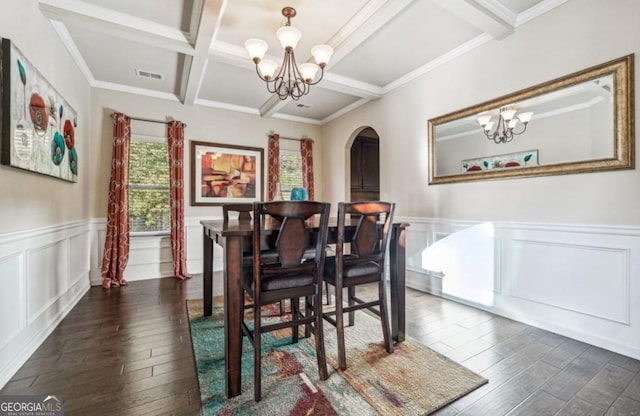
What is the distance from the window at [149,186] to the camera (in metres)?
4.18

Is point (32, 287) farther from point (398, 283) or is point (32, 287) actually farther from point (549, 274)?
point (549, 274)

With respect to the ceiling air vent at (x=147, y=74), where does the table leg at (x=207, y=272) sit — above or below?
below

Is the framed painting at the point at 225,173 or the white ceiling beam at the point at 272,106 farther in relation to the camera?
the framed painting at the point at 225,173

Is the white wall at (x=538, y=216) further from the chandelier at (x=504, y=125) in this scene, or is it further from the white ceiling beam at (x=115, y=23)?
the white ceiling beam at (x=115, y=23)

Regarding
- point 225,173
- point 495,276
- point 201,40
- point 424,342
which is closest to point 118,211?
point 225,173

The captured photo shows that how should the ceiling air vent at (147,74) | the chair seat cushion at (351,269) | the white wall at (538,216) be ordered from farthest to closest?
the ceiling air vent at (147,74), the white wall at (538,216), the chair seat cushion at (351,269)

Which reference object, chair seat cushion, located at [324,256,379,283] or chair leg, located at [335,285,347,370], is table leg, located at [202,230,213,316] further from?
chair leg, located at [335,285,347,370]

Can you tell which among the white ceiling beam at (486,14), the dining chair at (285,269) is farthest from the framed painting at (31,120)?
the white ceiling beam at (486,14)

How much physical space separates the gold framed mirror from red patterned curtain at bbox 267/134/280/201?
284 cm

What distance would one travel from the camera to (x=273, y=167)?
5.09m

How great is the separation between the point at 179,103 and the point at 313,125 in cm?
238

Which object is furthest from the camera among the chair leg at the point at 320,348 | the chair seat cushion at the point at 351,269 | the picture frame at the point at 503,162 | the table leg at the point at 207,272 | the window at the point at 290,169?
the window at the point at 290,169

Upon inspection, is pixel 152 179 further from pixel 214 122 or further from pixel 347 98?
pixel 347 98

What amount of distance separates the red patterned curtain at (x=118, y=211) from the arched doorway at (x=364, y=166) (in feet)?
12.0
